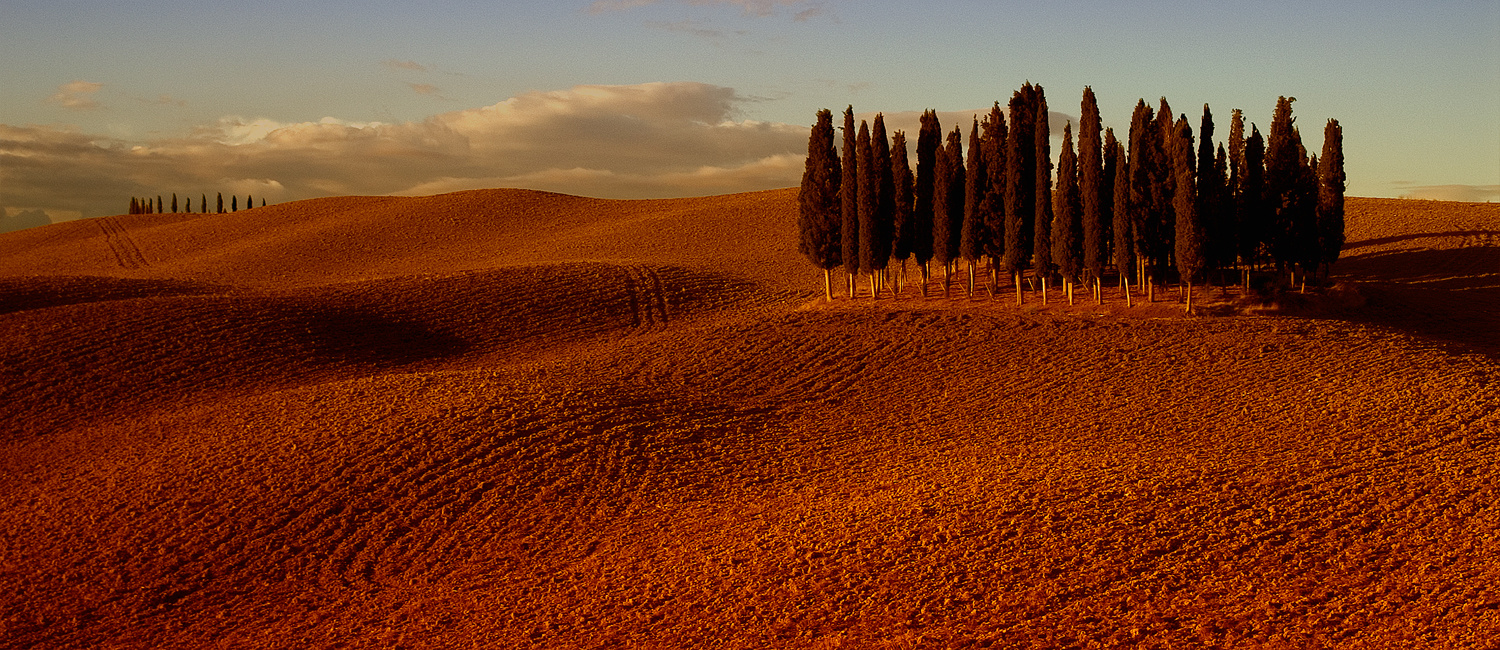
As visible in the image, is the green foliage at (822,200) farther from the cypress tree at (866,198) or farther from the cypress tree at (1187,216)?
the cypress tree at (1187,216)

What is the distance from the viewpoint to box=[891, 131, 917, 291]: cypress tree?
4769 cm

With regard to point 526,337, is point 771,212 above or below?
above

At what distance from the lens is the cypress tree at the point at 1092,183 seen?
134ft

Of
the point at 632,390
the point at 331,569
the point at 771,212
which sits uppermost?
the point at 771,212

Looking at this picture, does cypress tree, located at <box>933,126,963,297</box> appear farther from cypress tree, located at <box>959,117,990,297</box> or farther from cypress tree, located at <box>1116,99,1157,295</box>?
cypress tree, located at <box>1116,99,1157,295</box>

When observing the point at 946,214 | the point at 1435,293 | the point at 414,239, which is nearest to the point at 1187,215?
the point at 946,214

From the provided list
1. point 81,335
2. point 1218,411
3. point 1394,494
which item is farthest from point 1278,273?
point 81,335

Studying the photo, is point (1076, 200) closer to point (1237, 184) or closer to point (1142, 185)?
point (1142, 185)

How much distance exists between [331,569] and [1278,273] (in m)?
44.6

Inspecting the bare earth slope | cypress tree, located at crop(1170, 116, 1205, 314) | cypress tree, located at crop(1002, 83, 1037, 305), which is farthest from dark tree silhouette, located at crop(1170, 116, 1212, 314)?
cypress tree, located at crop(1002, 83, 1037, 305)

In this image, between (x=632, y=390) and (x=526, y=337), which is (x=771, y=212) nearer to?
(x=526, y=337)

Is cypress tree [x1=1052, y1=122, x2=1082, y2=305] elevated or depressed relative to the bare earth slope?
elevated

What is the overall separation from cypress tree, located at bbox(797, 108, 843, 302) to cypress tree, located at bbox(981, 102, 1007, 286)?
6565 mm

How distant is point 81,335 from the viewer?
1425 inches
